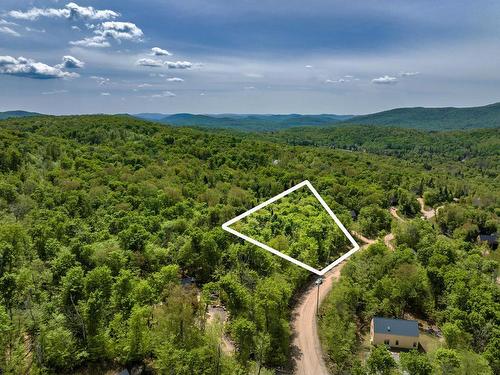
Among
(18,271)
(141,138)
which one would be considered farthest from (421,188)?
(18,271)

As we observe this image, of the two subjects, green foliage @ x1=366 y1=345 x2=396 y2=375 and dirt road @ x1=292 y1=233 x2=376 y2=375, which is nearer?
green foliage @ x1=366 y1=345 x2=396 y2=375

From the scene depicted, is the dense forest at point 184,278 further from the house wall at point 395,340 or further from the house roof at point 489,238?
the house wall at point 395,340

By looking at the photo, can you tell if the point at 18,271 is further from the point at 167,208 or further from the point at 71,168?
the point at 71,168

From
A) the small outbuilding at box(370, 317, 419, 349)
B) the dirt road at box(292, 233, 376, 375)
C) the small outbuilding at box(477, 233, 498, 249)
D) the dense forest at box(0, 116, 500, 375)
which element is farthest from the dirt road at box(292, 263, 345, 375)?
the small outbuilding at box(477, 233, 498, 249)

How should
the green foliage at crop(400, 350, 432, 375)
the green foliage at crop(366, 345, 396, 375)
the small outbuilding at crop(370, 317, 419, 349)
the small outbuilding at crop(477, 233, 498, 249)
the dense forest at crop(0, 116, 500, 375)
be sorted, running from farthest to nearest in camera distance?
the small outbuilding at crop(477, 233, 498, 249) < the small outbuilding at crop(370, 317, 419, 349) < the dense forest at crop(0, 116, 500, 375) < the green foliage at crop(366, 345, 396, 375) < the green foliage at crop(400, 350, 432, 375)

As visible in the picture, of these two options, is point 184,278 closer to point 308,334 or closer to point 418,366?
point 308,334

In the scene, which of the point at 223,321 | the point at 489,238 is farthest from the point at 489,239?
the point at 223,321

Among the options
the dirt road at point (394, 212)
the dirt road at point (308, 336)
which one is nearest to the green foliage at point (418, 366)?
the dirt road at point (308, 336)

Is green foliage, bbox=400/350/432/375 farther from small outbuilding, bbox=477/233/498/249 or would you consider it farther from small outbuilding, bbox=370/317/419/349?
small outbuilding, bbox=477/233/498/249
